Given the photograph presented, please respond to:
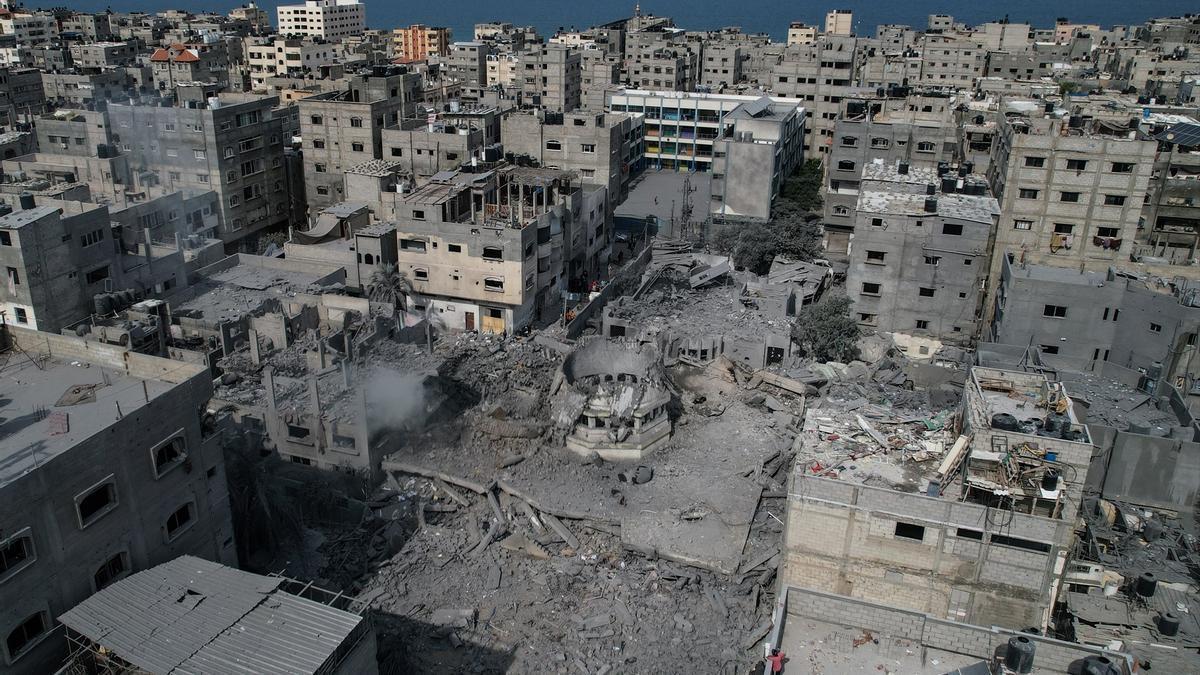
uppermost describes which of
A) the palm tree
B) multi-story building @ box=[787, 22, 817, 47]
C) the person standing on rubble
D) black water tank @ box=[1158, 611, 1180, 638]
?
multi-story building @ box=[787, 22, 817, 47]

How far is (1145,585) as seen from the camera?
23125 millimetres

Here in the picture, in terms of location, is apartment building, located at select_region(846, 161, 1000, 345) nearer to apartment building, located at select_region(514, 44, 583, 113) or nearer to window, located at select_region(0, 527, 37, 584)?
window, located at select_region(0, 527, 37, 584)

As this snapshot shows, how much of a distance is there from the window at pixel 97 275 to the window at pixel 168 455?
62.3ft

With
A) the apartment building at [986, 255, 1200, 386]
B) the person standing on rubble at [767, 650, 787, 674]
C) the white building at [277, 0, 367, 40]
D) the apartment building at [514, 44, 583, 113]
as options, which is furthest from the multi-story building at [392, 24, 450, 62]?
the person standing on rubble at [767, 650, 787, 674]

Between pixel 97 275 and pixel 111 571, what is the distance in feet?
→ 68.4

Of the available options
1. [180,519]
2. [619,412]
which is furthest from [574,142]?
[180,519]

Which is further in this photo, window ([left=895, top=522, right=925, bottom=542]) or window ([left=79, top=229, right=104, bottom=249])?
window ([left=79, top=229, right=104, bottom=249])

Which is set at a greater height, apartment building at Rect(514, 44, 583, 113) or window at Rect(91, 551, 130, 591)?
apartment building at Rect(514, 44, 583, 113)

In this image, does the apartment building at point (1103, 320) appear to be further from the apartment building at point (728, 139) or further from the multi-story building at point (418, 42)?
the multi-story building at point (418, 42)

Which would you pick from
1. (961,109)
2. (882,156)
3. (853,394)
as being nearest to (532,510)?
(853,394)

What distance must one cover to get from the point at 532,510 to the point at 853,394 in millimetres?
13488

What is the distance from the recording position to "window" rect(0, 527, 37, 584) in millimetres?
15664

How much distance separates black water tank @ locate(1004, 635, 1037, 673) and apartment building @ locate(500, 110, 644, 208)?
4070 centimetres

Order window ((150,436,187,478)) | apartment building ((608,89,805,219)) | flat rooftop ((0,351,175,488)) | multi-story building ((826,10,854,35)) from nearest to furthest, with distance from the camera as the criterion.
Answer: flat rooftop ((0,351,175,488))
window ((150,436,187,478))
apartment building ((608,89,805,219))
multi-story building ((826,10,854,35))
